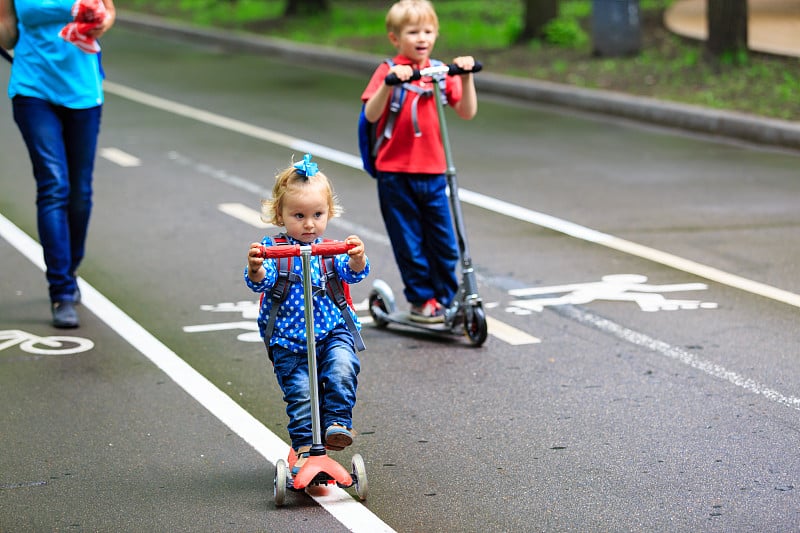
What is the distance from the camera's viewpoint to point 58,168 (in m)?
7.61

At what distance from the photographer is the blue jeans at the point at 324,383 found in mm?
5086

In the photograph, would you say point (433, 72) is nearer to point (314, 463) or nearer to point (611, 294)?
point (611, 294)

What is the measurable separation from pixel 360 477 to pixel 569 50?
15.6 m

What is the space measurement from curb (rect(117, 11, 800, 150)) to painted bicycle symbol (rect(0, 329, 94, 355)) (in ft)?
26.8

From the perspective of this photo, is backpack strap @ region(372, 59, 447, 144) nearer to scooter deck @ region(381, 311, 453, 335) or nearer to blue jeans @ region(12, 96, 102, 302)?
scooter deck @ region(381, 311, 453, 335)

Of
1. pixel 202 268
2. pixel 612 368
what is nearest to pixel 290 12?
pixel 202 268

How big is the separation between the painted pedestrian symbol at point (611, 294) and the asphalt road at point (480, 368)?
24 mm

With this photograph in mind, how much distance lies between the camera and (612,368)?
667cm

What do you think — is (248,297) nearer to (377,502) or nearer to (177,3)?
(377,502)

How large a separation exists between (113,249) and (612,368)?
4132 mm

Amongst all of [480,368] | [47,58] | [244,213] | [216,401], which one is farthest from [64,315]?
[244,213]

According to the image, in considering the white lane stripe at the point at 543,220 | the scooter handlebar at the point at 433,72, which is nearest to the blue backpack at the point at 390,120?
the scooter handlebar at the point at 433,72

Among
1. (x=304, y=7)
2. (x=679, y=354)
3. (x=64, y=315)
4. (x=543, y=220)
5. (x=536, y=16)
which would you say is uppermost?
(x=64, y=315)

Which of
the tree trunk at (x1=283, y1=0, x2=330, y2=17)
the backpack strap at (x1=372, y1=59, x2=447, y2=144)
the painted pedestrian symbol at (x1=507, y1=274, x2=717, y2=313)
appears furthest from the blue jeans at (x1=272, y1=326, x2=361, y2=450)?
the tree trunk at (x1=283, y1=0, x2=330, y2=17)
